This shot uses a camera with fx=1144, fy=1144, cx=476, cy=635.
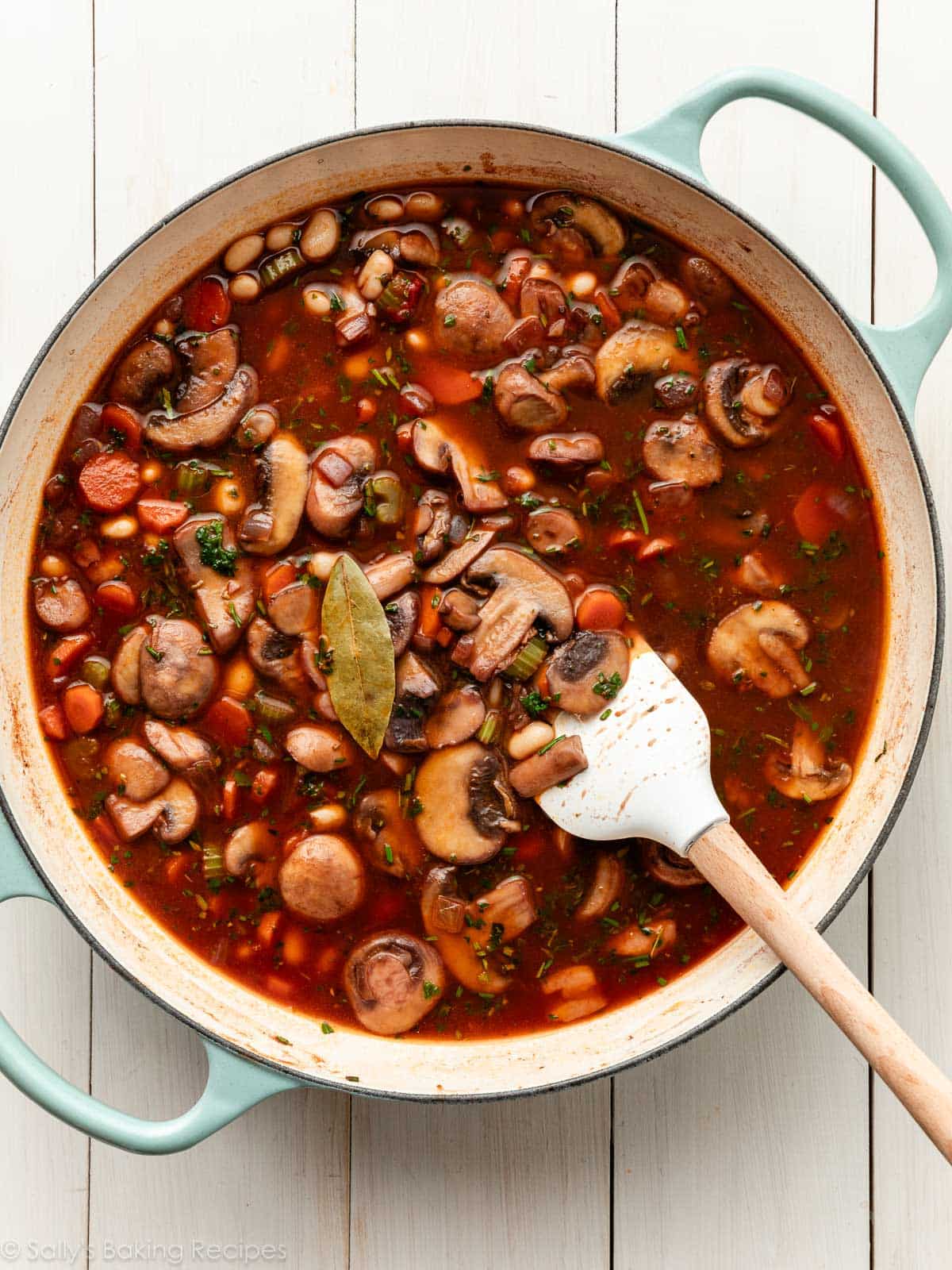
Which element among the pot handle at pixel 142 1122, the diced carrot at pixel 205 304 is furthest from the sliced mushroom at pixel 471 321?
the pot handle at pixel 142 1122

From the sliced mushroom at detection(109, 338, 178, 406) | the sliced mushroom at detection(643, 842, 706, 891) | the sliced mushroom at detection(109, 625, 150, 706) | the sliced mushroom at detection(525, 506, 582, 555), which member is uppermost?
the sliced mushroom at detection(109, 338, 178, 406)

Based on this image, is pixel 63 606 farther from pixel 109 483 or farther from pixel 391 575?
pixel 391 575

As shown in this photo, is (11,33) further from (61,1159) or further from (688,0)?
(61,1159)

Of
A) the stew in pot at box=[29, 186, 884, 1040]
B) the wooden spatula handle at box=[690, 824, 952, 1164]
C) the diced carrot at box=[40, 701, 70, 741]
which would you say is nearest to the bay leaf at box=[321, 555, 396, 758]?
the stew in pot at box=[29, 186, 884, 1040]

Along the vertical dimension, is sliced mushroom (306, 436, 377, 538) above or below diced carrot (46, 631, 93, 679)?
above

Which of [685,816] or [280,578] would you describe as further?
[280,578]

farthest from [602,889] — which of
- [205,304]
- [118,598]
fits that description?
[205,304]

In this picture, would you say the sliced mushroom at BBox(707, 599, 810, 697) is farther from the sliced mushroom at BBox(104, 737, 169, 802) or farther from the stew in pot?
the sliced mushroom at BBox(104, 737, 169, 802)
